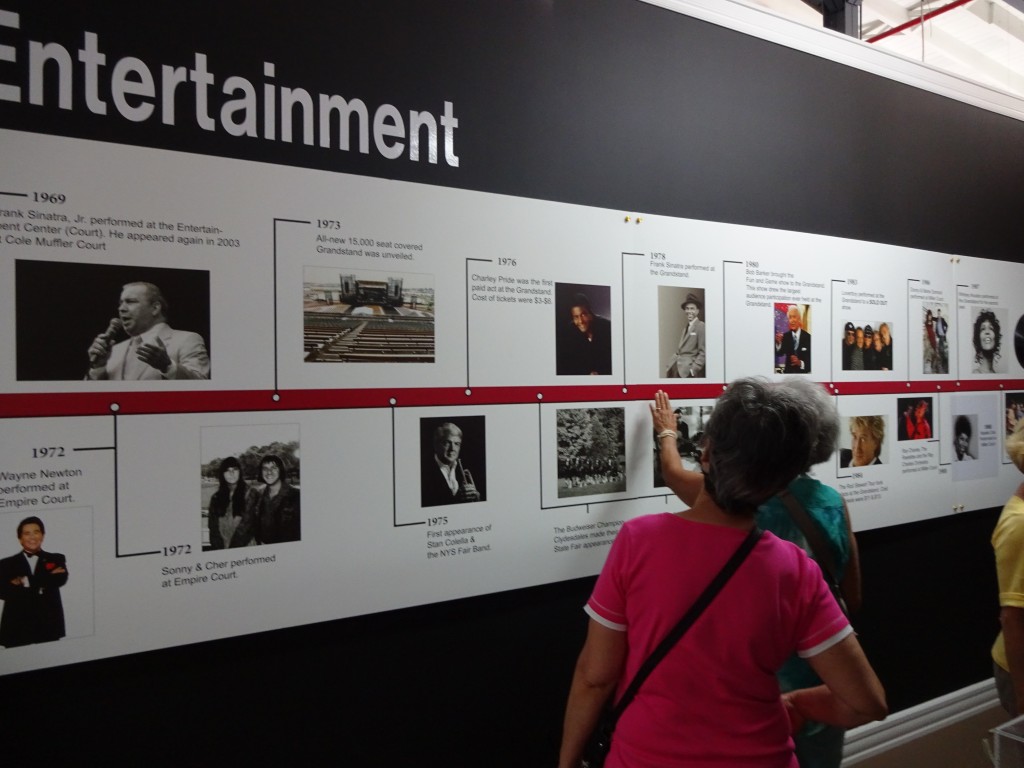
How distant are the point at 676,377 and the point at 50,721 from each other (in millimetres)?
1927

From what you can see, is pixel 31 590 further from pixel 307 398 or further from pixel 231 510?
pixel 307 398

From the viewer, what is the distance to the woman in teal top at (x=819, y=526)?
1.62m

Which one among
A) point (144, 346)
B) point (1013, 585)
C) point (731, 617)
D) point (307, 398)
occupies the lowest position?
point (1013, 585)

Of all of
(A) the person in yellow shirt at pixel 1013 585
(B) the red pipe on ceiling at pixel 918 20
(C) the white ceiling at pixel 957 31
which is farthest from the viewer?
(C) the white ceiling at pixel 957 31

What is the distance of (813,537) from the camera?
162 centimetres

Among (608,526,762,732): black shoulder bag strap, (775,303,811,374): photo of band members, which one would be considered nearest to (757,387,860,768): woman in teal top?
(608,526,762,732): black shoulder bag strap

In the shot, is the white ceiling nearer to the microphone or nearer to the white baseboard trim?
the white baseboard trim

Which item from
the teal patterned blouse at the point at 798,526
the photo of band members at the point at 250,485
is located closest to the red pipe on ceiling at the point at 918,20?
the teal patterned blouse at the point at 798,526

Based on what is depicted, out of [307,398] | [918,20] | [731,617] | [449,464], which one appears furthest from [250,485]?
[918,20]

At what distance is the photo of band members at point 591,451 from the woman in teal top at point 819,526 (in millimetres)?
589

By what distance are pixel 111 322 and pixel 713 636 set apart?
1.42m

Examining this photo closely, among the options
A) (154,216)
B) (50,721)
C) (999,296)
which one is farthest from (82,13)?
(999,296)

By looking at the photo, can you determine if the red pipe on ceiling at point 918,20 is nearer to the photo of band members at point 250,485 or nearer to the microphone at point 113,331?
the photo of band members at point 250,485

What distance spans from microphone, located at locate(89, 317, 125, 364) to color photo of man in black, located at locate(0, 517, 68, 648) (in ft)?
1.33
